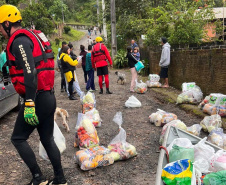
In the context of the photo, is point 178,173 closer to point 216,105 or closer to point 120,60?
point 216,105

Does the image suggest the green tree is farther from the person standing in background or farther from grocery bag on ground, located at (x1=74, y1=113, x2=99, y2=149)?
grocery bag on ground, located at (x1=74, y1=113, x2=99, y2=149)

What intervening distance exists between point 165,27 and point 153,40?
181cm

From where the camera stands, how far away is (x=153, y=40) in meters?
13.6

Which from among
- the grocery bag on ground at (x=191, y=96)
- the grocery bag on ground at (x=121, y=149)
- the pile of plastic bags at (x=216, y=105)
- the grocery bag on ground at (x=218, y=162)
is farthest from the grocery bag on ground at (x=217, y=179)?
the grocery bag on ground at (x=191, y=96)

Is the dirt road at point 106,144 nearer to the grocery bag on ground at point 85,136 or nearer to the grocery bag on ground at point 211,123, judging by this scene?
the grocery bag on ground at point 85,136

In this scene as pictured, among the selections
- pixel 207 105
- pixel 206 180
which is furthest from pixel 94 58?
pixel 206 180

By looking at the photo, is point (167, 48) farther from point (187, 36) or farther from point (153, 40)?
point (153, 40)

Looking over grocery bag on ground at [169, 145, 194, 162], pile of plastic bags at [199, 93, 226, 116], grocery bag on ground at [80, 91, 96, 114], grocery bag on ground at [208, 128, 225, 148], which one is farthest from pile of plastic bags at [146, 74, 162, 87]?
grocery bag on ground at [169, 145, 194, 162]

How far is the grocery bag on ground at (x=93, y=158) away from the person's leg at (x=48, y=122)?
0.61 m

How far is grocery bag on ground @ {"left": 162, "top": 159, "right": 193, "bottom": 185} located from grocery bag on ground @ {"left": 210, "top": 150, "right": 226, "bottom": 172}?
1.70 ft

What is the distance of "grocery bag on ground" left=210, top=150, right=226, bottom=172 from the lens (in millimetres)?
3025

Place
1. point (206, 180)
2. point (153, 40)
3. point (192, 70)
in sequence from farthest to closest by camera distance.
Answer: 1. point (153, 40)
2. point (192, 70)
3. point (206, 180)

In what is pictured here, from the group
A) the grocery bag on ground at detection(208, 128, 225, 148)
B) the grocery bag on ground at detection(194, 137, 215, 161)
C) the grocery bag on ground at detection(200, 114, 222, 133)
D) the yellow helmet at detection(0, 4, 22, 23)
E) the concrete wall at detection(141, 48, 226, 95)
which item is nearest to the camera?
the yellow helmet at detection(0, 4, 22, 23)

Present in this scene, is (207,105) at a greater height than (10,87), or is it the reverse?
A: (10,87)
